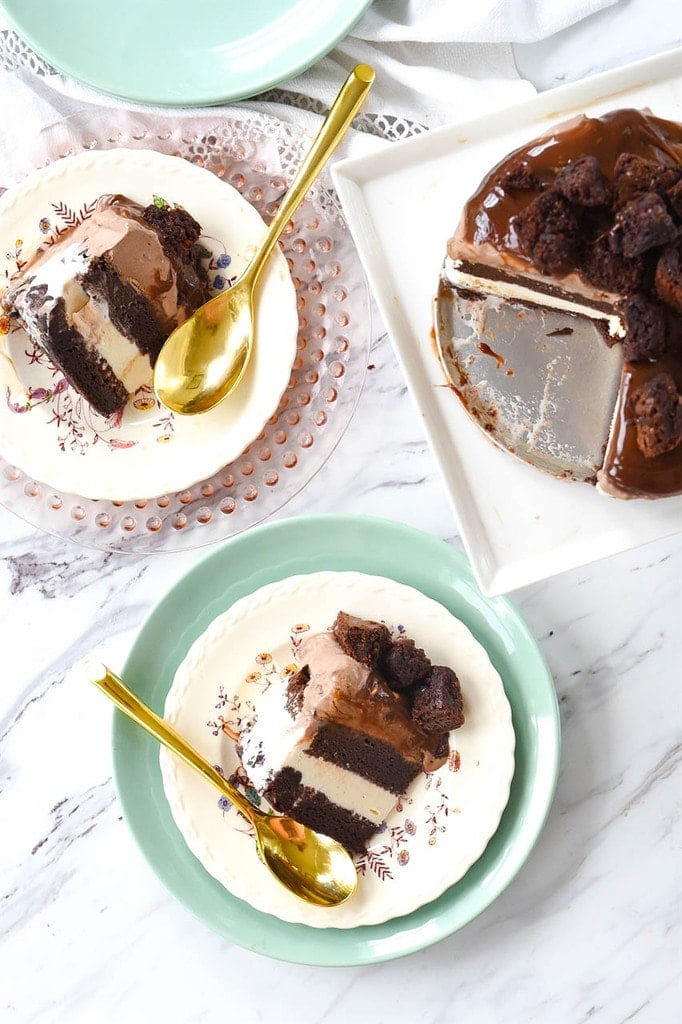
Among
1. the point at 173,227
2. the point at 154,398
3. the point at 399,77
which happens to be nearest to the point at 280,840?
the point at 154,398

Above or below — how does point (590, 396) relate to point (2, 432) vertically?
below

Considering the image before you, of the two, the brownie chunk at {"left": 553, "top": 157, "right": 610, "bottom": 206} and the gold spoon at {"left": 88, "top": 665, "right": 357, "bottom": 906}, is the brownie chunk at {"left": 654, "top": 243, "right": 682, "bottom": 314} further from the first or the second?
the gold spoon at {"left": 88, "top": 665, "right": 357, "bottom": 906}

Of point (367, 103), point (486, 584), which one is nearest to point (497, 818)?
point (486, 584)

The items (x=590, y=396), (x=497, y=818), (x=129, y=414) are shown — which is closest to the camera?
(x=590, y=396)

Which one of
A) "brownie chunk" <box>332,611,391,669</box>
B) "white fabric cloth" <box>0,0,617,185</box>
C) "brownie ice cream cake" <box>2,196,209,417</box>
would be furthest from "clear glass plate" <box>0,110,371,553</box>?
"brownie chunk" <box>332,611,391,669</box>

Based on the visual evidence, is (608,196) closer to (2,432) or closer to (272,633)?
(272,633)

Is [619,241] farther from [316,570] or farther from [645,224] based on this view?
[316,570]
